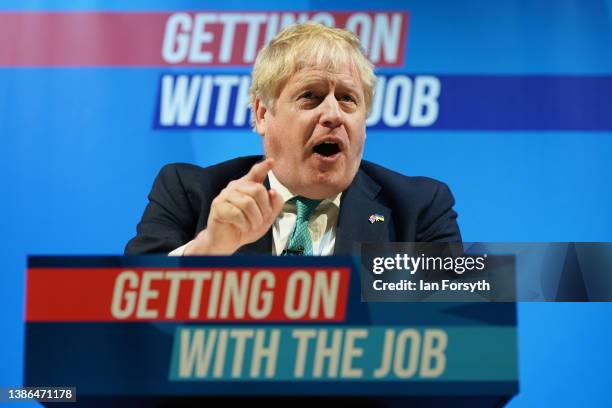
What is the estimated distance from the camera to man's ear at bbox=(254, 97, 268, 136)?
187cm

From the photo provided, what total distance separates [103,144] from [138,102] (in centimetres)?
20

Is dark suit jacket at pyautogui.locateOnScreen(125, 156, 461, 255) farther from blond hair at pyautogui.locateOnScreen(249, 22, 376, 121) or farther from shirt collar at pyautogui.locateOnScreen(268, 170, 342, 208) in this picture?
blond hair at pyautogui.locateOnScreen(249, 22, 376, 121)

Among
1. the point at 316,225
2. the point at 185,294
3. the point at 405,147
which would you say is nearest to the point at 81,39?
the point at 405,147

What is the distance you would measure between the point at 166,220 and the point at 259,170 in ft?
1.59

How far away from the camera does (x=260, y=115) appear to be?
189 cm

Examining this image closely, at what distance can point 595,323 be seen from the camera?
10.0 ft

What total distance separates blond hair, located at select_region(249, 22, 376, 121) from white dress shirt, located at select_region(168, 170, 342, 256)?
217 mm

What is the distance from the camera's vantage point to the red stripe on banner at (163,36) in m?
3.18

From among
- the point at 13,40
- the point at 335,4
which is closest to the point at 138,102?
the point at 13,40

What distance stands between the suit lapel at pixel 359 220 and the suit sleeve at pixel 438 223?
8 centimetres

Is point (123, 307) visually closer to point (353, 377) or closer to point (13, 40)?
point (353, 377)

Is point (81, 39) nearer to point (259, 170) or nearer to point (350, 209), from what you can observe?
point (350, 209)

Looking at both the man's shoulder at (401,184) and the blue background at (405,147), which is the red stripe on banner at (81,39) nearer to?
the blue background at (405,147)

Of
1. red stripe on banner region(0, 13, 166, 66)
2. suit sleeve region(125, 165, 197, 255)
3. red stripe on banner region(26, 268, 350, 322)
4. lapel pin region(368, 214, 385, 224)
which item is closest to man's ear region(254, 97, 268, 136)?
suit sleeve region(125, 165, 197, 255)
